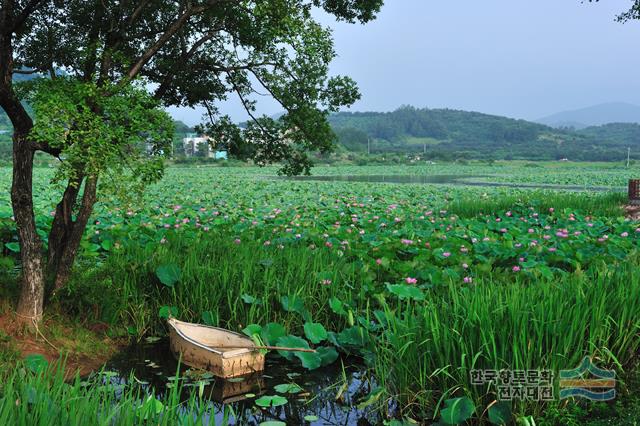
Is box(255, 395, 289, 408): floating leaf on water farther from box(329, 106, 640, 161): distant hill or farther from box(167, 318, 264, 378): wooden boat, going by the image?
box(329, 106, 640, 161): distant hill

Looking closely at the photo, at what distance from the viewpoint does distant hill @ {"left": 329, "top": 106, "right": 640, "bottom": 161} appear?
322 ft

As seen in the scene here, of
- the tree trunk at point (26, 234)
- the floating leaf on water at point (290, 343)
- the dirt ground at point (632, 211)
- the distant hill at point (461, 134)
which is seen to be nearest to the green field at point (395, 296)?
the floating leaf on water at point (290, 343)

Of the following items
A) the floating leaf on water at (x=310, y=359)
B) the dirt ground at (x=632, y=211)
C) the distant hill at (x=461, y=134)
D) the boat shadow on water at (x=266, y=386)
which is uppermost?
the distant hill at (x=461, y=134)

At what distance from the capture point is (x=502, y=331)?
11.5 ft

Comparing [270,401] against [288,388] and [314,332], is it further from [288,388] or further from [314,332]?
[314,332]

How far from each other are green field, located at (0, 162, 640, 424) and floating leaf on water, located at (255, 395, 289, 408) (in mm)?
505

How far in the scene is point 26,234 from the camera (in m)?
4.93

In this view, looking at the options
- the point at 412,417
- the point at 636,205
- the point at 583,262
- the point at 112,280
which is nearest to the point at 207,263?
the point at 112,280

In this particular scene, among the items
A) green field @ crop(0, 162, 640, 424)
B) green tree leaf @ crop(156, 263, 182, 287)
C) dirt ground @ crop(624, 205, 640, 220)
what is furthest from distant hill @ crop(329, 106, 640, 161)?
green tree leaf @ crop(156, 263, 182, 287)

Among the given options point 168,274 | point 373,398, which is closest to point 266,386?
point 373,398

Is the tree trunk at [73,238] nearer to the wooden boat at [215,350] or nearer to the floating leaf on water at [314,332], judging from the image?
the wooden boat at [215,350]

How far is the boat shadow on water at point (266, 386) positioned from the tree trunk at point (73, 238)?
93cm

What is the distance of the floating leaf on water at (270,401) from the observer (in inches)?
156

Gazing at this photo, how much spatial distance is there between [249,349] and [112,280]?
191 cm
